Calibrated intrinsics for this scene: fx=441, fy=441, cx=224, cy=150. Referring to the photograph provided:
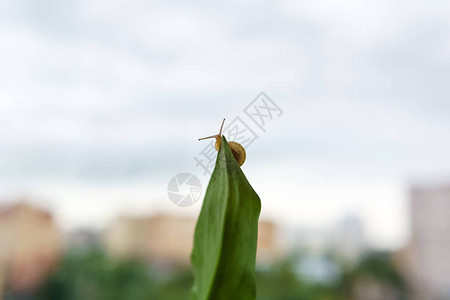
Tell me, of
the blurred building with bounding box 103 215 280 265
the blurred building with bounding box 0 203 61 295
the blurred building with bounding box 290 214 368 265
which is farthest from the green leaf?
the blurred building with bounding box 290 214 368 265

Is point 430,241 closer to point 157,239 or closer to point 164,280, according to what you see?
point 157,239

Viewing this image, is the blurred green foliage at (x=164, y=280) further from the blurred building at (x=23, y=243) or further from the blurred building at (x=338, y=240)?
the blurred building at (x=23, y=243)

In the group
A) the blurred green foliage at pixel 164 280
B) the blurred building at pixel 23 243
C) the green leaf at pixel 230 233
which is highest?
the green leaf at pixel 230 233

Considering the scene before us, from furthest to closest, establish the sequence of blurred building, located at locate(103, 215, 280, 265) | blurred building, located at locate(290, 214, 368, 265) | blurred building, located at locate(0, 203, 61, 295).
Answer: blurred building, located at locate(290, 214, 368, 265) → blurred building, located at locate(103, 215, 280, 265) → blurred building, located at locate(0, 203, 61, 295)

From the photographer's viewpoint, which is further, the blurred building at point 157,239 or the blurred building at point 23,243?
the blurred building at point 157,239

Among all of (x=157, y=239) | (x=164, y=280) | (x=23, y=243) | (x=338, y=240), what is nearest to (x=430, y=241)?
(x=338, y=240)

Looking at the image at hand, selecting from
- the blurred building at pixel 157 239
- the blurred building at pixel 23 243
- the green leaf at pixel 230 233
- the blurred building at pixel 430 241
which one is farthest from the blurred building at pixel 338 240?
the green leaf at pixel 230 233

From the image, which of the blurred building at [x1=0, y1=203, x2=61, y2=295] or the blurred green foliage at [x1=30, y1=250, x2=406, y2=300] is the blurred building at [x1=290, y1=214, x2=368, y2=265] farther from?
the blurred building at [x1=0, y1=203, x2=61, y2=295]
